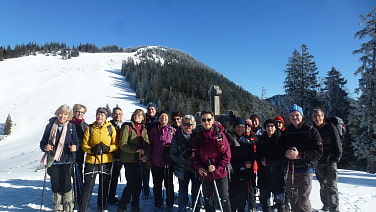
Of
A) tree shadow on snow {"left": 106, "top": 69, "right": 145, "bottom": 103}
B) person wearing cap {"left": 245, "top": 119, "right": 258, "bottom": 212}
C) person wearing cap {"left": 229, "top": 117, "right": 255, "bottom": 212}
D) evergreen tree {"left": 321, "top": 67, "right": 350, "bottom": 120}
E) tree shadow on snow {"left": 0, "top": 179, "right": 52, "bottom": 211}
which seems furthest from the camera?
tree shadow on snow {"left": 106, "top": 69, "right": 145, "bottom": 103}

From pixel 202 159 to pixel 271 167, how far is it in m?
1.37

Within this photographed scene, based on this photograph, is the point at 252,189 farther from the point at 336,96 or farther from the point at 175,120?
the point at 336,96

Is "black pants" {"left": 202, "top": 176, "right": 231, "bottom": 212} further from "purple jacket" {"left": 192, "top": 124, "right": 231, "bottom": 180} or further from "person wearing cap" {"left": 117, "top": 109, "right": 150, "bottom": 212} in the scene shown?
"person wearing cap" {"left": 117, "top": 109, "right": 150, "bottom": 212}

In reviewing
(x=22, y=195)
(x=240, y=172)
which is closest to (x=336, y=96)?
(x=240, y=172)

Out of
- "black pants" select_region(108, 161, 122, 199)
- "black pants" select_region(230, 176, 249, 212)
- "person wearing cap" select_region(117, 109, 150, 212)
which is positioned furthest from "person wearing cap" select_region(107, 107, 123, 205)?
"black pants" select_region(230, 176, 249, 212)

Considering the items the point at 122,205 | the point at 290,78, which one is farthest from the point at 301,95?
the point at 122,205

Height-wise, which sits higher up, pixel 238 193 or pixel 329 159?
pixel 329 159

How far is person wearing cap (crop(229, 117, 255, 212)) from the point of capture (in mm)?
4137

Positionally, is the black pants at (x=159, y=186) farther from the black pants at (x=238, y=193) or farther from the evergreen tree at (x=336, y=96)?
the evergreen tree at (x=336, y=96)

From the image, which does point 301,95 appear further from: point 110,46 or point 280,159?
point 110,46

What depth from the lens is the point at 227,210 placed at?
3.56 meters

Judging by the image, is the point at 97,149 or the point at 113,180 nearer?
the point at 97,149

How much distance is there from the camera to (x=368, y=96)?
14.8 metres

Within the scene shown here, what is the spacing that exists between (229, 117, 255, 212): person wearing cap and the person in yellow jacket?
238 centimetres
